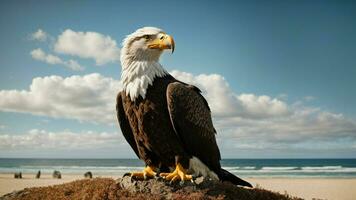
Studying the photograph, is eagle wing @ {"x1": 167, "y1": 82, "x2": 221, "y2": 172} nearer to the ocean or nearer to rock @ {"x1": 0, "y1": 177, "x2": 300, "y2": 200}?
rock @ {"x1": 0, "y1": 177, "x2": 300, "y2": 200}

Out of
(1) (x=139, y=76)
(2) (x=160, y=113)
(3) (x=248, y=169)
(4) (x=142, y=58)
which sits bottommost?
(3) (x=248, y=169)

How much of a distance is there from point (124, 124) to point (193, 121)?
127cm

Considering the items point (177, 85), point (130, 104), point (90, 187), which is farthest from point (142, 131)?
point (90, 187)

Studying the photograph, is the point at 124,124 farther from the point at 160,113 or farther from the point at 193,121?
the point at 193,121

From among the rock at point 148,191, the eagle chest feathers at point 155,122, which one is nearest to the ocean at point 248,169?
the rock at point 148,191

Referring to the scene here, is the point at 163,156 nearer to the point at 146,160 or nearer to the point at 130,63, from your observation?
the point at 146,160

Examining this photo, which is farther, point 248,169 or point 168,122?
point 248,169

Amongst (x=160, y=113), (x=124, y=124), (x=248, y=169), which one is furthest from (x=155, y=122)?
(x=248, y=169)

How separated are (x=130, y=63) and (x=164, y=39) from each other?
695mm

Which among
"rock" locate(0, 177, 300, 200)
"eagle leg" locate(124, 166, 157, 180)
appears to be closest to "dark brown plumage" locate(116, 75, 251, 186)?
"eagle leg" locate(124, 166, 157, 180)

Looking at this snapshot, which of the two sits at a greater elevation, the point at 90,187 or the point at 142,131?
the point at 142,131

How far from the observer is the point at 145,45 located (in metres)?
5.89

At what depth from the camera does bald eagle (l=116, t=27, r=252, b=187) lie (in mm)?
5684

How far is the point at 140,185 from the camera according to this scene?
623 cm
